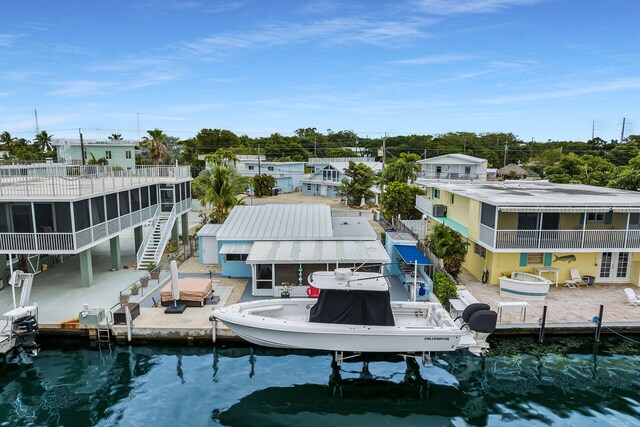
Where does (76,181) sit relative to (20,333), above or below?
above

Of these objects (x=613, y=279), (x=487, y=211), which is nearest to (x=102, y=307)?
(x=487, y=211)

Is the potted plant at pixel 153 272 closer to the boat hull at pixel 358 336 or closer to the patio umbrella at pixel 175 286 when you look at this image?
the patio umbrella at pixel 175 286

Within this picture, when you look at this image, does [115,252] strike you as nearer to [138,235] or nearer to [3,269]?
[138,235]

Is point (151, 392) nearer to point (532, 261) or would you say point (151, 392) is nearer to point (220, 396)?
point (220, 396)

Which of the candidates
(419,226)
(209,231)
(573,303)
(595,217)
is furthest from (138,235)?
(595,217)

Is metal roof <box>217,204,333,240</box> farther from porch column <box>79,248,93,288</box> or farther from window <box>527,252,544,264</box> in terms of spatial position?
window <box>527,252,544,264</box>

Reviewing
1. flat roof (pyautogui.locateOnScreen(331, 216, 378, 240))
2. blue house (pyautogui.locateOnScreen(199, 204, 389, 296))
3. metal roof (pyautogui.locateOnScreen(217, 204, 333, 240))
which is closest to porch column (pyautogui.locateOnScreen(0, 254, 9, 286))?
blue house (pyautogui.locateOnScreen(199, 204, 389, 296))
